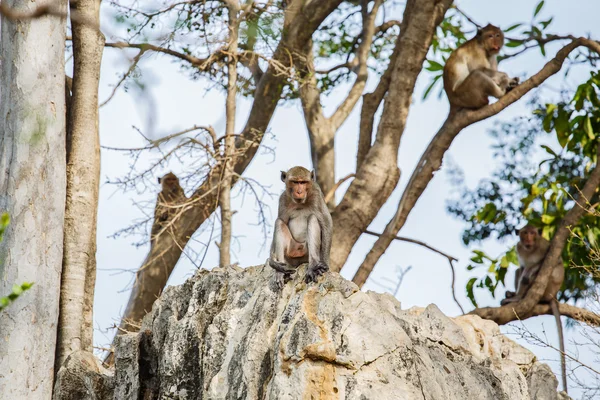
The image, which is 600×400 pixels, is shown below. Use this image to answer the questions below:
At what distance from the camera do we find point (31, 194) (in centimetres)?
711

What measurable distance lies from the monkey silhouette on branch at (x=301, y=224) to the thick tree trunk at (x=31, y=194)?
199 centimetres

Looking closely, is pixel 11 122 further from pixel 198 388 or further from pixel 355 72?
pixel 355 72

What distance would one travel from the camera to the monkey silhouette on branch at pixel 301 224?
6.67m

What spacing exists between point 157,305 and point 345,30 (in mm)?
7177

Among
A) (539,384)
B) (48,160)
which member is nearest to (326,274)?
(539,384)

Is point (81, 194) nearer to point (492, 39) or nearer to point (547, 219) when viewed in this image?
point (547, 219)

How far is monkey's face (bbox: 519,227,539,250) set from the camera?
11.7 metres

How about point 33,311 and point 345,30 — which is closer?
point 33,311

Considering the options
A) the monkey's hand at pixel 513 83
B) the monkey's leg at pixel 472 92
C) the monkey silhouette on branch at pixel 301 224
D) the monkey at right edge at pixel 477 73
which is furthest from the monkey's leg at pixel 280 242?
the monkey's hand at pixel 513 83

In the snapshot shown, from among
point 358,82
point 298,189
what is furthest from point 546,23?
point 298,189

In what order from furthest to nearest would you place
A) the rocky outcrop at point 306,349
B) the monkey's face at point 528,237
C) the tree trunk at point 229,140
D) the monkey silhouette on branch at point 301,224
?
the monkey's face at point 528,237 → the tree trunk at point 229,140 → the monkey silhouette on branch at point 301,224 → the rocky outcrop at point 306,349

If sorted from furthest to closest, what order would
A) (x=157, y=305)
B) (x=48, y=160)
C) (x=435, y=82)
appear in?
(x=435, y=82), (x=48, y=160), (x=157, y=305)

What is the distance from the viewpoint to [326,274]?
588 cm

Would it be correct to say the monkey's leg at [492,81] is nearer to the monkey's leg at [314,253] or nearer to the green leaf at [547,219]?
the green leaf at [547,219]
